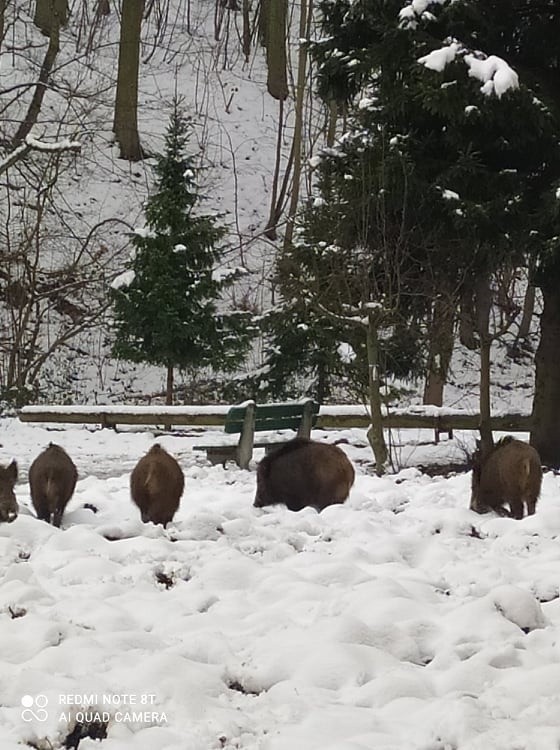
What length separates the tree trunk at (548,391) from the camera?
11641mm

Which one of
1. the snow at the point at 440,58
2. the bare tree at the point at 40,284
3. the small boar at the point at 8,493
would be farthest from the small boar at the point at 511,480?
the bare tree at the point at 40,284

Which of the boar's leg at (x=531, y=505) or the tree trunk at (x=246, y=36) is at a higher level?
the tree trunk at (x=246, y=36)

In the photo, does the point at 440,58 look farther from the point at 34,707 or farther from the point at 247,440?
the point at 34,707

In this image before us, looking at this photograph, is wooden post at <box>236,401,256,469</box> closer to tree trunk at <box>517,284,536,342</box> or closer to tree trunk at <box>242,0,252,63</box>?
tree trunk at <box>517,284,536,342</box>

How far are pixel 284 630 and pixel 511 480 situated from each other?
10.7ft

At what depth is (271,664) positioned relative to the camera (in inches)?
153

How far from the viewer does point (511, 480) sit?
700 centimetres

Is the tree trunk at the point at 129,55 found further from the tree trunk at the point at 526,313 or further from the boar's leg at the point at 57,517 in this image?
the boar's leg at the point at 57,517

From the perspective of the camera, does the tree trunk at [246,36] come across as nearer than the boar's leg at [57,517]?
No

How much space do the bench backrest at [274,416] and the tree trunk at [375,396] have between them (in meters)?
0.96

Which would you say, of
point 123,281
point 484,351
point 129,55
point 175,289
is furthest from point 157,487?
point 129,55

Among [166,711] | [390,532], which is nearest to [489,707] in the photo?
[166,711]

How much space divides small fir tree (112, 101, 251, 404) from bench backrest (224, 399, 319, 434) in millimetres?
7053

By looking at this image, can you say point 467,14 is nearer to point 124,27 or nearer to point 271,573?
point 271,573
